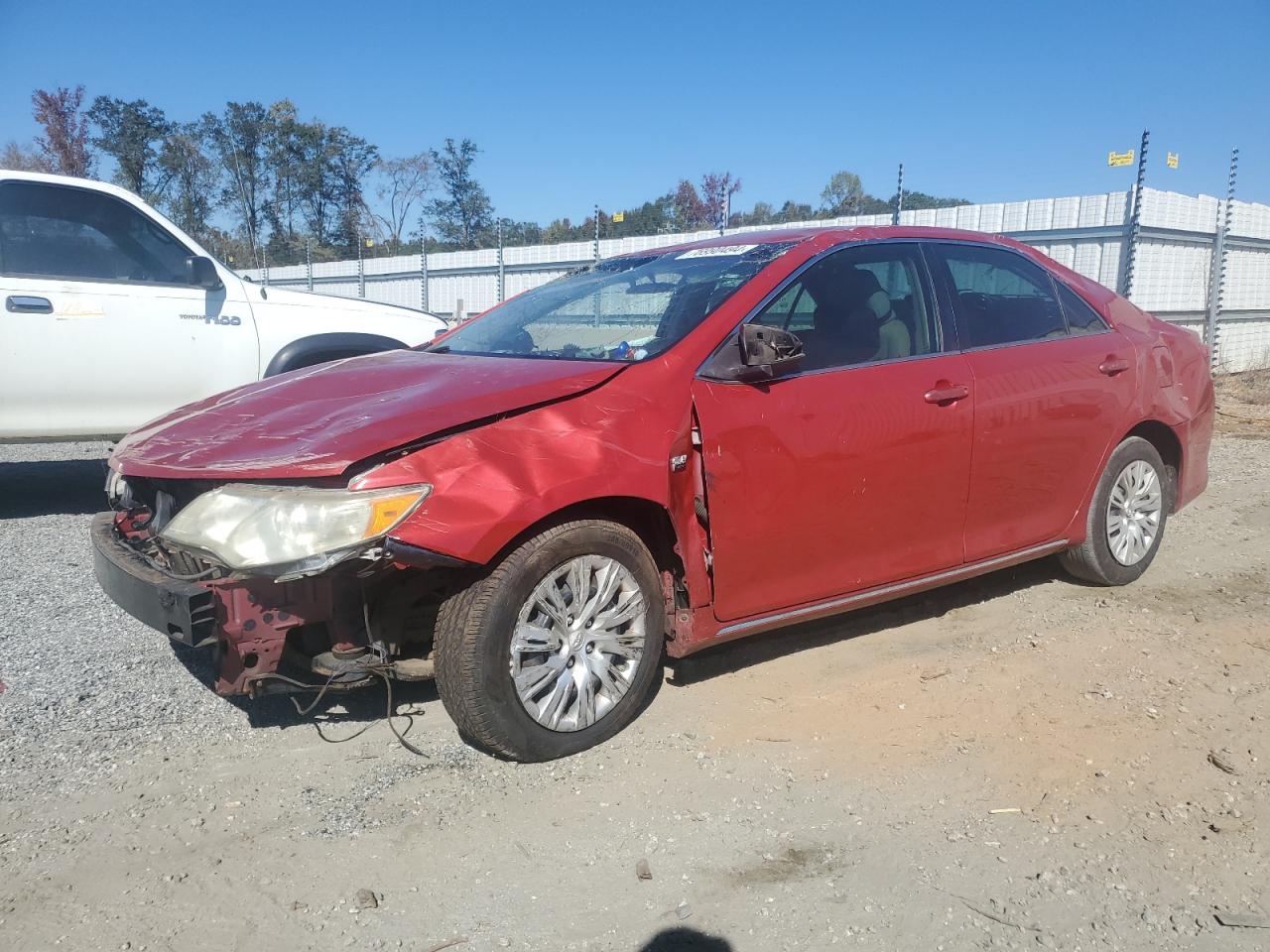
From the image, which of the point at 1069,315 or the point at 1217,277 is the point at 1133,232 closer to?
the point at 1217,277

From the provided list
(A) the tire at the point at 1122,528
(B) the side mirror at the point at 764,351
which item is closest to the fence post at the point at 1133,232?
(A) the tire at the point at 1122,528

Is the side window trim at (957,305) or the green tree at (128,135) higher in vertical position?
the green tree at (128,135)

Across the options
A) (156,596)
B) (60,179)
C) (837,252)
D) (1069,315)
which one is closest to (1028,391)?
(1069,315)

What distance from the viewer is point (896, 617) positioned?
14.4 feet

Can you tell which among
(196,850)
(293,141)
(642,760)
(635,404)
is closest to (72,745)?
(196,850)

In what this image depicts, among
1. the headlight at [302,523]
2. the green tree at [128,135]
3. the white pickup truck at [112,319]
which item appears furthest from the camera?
the green tree at [128,135]

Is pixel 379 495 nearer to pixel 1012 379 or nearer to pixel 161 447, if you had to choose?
pixel 161 447

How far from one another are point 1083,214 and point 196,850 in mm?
11954

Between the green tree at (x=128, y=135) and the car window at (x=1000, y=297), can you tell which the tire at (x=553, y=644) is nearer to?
the car window at (x=1000, y=297)

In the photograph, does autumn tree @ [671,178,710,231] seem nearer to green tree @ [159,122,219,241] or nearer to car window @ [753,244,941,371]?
green tree @ [159,122,219,241]

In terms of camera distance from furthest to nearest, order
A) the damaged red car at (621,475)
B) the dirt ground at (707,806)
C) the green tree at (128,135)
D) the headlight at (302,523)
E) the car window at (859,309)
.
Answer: the green tree at (128,135) < the car window at (859,309) < the damaged red car at (621,475) < the headlight at (302,523) < the dirt ground at (707,806)

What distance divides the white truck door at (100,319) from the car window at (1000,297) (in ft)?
14.7

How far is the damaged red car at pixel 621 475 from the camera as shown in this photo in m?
2.75

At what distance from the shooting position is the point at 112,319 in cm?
584
